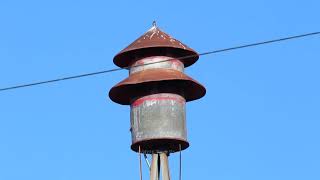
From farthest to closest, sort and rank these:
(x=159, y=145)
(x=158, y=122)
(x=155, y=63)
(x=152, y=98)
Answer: (x=155, y=63), (x=152, y=98), (x=159, y=145), (x=158, y=122)

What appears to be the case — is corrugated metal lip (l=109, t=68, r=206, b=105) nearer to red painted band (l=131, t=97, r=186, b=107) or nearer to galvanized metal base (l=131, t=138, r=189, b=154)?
red painted band (l=131, t=97, r=186, b=107)

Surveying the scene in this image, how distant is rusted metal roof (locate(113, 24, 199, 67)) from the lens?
102 ft

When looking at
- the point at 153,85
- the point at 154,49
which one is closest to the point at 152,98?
the point at 153,85

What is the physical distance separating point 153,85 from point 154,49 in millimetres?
1189

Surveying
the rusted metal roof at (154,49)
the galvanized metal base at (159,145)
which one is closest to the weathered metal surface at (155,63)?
the rusted metal roof at (154,49)

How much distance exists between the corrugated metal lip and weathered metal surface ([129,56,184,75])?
172 millimetres

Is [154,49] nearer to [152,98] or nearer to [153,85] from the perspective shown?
[153,85]

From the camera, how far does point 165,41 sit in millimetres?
31297

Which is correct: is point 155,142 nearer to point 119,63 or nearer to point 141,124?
point 141,124

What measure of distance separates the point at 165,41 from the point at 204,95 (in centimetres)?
226

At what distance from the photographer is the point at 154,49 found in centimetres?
3117

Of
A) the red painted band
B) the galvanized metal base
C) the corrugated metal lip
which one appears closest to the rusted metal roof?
the corrugated metal lip

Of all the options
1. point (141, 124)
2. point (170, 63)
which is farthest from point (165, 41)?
point (141, 124)

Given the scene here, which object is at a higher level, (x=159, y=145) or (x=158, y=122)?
(x=158, y=122)
